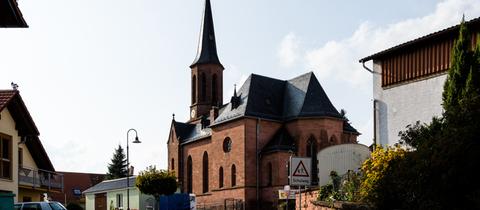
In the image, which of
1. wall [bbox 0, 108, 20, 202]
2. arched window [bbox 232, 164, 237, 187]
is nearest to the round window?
arched window [bbox 232, 164, 237, 187]

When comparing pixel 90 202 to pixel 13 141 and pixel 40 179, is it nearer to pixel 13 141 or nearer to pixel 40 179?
pixel 40 179

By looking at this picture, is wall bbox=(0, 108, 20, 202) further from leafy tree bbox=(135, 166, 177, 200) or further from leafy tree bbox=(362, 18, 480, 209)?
leafy tree bbox=(135, 166, 177, 200)

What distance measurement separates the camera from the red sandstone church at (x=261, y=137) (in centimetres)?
5734

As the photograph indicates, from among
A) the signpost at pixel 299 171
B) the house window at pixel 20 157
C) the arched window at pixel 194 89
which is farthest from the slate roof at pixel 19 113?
the arched window at pixel 194 89

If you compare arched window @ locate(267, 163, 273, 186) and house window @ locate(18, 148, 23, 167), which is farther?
arched window @ locate(267, 163, 273, 186)

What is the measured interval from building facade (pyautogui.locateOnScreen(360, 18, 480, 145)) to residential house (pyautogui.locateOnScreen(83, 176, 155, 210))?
130 ft

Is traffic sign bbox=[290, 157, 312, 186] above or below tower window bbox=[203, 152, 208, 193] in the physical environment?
above

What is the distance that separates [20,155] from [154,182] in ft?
77.6

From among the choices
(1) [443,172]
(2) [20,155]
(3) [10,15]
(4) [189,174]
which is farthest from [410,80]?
(4) [189,174]

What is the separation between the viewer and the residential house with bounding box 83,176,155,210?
6969 cm

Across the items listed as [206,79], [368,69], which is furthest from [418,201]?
[206,79]

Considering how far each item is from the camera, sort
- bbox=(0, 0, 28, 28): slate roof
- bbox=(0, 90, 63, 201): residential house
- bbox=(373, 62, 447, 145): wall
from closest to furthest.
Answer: bbox=(0, 0, 28, 28): slate roof < bbox=(0, 90, 63, 201): residential house < bbox=(373, 62, 447, 145): wall

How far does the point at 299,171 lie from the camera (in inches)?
696

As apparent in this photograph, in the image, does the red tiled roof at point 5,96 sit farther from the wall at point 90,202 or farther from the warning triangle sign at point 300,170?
the wall at point 90,202
